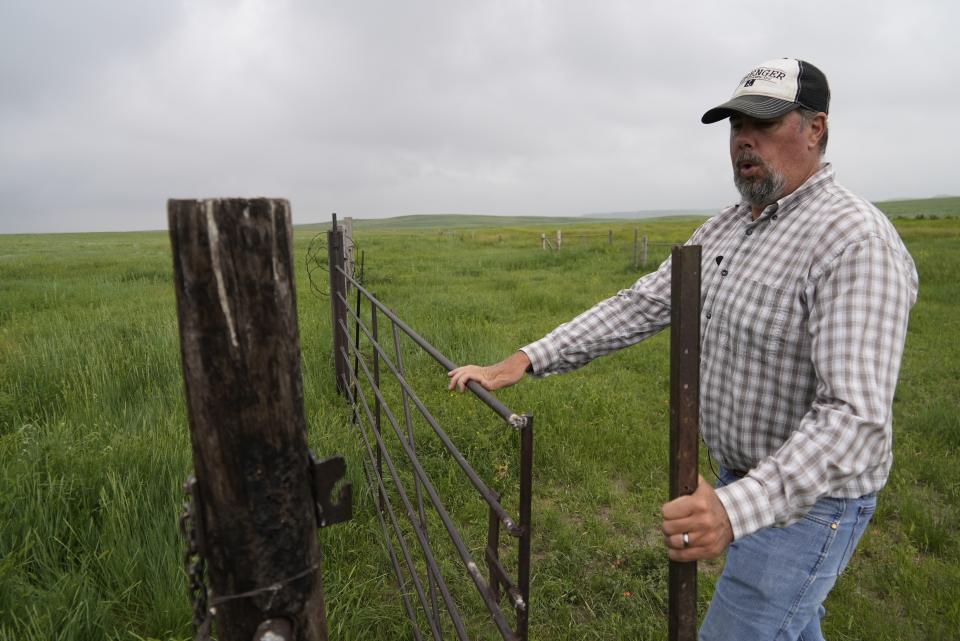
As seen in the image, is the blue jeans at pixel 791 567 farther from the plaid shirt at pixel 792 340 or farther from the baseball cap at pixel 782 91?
the baseball cap at pixel 782 91

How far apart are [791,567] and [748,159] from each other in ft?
3.84

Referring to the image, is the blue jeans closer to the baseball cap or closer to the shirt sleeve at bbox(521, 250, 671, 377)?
the shirt sleeve at bbox(521, 250, 671, 377)

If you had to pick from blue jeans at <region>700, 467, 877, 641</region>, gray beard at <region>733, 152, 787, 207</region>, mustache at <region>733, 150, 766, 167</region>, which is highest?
mustache at <region>733, 150, 766, 167</region>

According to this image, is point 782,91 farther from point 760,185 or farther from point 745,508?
point 745,508

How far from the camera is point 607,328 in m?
2.27

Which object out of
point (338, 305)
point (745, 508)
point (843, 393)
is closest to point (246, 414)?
point (745, 508)

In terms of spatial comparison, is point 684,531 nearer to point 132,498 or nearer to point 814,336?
point 814,336

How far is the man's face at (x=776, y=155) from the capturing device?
1.78 meters

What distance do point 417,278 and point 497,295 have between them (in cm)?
359

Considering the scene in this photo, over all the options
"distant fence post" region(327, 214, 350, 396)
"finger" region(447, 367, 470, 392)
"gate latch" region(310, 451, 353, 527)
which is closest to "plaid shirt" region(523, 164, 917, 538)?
"finger" region(447, 367, 470, 392)

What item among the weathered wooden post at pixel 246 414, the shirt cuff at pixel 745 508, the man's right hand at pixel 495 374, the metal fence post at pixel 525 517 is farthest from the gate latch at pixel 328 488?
the man's right hand at pixel 495 374

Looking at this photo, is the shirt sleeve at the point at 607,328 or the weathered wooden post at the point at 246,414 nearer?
the weathered wooden post at the point at 246,414

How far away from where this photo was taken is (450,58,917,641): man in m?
1.21

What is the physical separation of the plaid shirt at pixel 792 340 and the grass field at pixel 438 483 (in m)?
1.45
